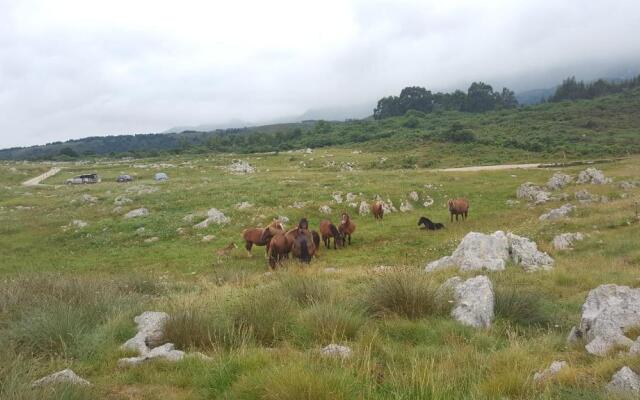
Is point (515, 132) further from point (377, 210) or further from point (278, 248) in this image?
point (278, 248)

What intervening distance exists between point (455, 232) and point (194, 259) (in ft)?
42.2

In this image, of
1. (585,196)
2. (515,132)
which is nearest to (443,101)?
(515,132)

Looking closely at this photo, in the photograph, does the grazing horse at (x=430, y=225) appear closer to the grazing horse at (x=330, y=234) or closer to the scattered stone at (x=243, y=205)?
the grazing horse at (x=330, y=234)

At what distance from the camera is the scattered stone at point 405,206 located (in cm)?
3250

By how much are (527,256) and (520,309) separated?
651cm

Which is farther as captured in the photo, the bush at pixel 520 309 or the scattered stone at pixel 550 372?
the bush at pixel 520 309

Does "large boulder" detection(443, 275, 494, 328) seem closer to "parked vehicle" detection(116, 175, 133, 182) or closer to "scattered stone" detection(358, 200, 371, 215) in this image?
"scattered stone" detection(358, 200, 371, 215)

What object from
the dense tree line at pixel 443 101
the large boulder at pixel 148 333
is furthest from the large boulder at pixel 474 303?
the dense tree line at pixel 443 101

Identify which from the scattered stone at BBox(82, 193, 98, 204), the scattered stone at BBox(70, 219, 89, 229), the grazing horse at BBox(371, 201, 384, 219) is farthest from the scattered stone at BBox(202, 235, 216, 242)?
the scattered stone at BBox(82, 193, 98, 204)

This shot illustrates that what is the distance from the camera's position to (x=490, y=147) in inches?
2628

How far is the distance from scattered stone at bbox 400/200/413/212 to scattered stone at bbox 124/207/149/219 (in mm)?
17030

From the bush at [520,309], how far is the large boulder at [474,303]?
1.11ft

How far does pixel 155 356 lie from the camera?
688 cm

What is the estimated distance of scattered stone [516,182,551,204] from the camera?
31.5 meters
